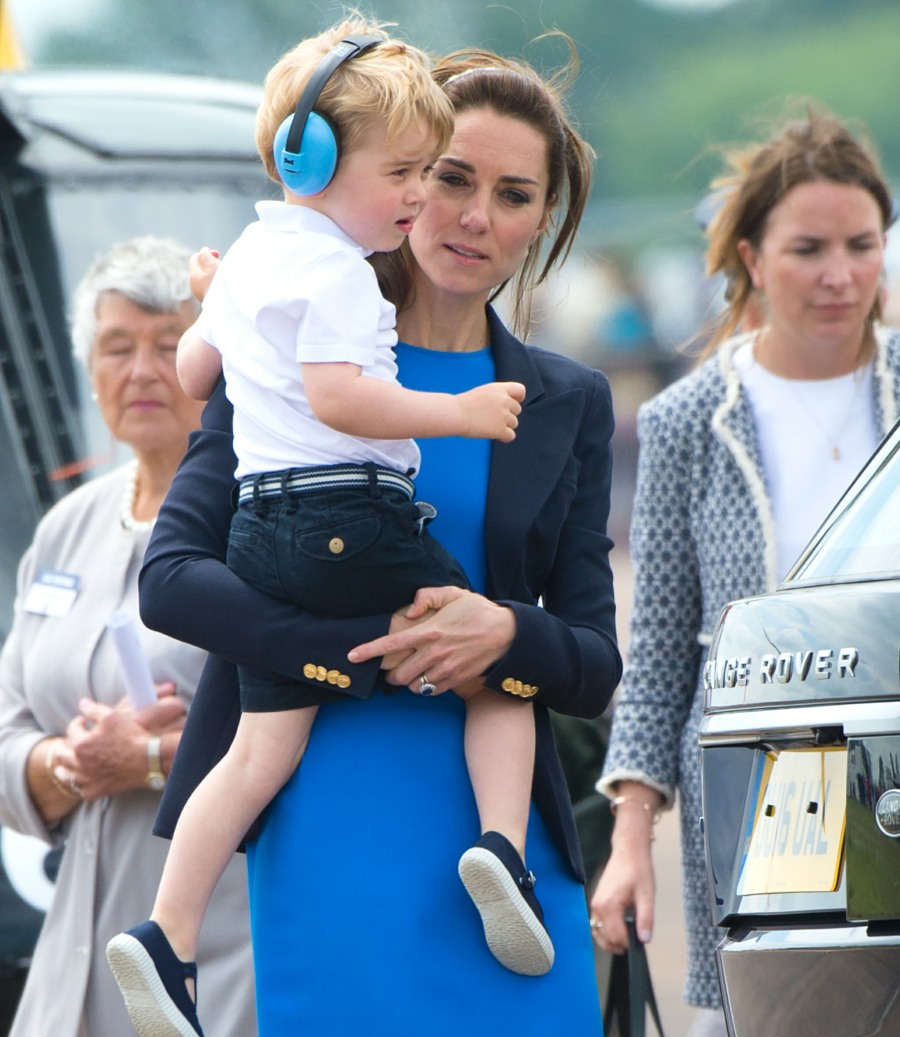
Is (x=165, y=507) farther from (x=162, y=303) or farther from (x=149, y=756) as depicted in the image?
(x=162, y=303)

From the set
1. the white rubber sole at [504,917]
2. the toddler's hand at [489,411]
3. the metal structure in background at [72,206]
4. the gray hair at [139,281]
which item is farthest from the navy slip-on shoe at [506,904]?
the metal structure in background at [72,206]

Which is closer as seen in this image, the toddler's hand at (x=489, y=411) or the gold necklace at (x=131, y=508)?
the toddler's hand at (x=489, y=411)

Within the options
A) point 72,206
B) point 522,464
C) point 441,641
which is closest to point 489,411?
point 522,464

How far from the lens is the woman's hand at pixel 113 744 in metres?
4.06

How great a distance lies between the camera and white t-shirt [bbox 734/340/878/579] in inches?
167

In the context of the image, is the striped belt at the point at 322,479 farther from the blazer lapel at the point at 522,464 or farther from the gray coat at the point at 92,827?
the gray coat at the point at 92,827

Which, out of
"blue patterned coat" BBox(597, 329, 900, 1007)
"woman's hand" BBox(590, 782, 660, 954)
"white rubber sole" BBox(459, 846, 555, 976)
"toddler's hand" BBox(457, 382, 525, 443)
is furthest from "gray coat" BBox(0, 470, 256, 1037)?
"toddler's hand" BBox(457, 382, 525, 443)

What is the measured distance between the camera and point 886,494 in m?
3.01

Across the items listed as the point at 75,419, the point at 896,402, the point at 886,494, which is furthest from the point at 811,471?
the point at 75,419

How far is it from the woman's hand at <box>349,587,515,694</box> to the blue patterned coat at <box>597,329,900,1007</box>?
1378mm

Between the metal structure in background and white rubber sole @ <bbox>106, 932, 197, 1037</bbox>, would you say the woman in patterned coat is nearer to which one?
white rubber sole @ <bbox>106, 932, 197, 1037</bbox>

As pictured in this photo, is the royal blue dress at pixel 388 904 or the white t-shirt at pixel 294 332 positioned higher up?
the white t-shirt at pixel 294 332

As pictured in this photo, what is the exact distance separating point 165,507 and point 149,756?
1.10 metres

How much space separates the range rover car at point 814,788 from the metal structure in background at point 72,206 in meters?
3.46
